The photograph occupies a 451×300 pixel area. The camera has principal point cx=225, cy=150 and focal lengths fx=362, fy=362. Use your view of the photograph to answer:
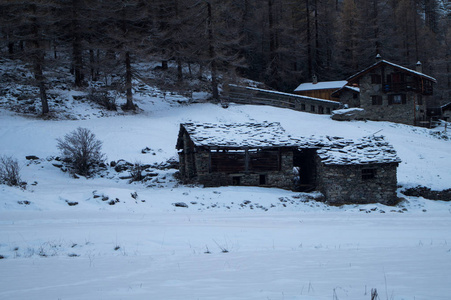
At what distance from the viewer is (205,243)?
10352 millimetres

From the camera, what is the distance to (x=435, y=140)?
35156 millimetres

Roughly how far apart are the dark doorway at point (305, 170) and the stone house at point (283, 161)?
73mm

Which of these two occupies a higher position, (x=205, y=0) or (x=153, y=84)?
(x=205, y=0)

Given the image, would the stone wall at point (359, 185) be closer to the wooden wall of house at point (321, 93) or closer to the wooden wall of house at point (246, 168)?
the wooden wall of house at point (246, 168)

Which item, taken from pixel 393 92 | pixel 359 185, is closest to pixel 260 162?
pixel 359 185

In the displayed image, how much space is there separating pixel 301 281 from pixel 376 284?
1209 millimetres

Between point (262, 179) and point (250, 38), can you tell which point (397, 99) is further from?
point (250, 38)

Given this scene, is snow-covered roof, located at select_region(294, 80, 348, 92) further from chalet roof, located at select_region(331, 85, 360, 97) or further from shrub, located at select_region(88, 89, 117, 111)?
shrub, located at select_region(88, 89, 117, 111)

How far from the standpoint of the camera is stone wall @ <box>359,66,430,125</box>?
44.0 metres

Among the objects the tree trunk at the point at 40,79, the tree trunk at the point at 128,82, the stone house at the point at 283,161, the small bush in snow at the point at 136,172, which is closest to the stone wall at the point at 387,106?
the stone house at the point at 283,161

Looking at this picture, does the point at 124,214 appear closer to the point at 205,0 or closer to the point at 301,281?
the point at 301,281

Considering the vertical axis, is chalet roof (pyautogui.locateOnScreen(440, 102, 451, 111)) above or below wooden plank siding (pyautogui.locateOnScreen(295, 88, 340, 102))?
below

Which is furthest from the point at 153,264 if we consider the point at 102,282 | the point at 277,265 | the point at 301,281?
the point at 301,281

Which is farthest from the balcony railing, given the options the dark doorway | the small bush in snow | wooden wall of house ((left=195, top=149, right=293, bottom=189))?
the small bush in snow
